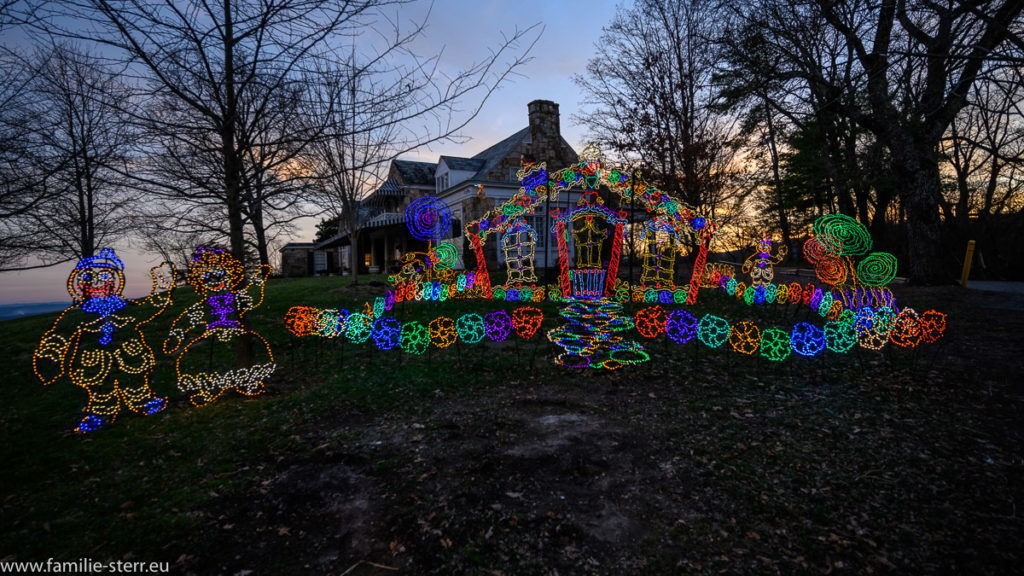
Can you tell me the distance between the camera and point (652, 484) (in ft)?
13.1

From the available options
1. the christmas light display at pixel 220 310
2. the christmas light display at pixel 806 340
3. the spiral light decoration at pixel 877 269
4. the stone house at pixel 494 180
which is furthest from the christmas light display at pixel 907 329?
the stone house at pixel 494 180

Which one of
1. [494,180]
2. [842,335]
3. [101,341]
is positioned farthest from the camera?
[494,180]

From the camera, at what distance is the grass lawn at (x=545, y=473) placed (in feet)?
10.4

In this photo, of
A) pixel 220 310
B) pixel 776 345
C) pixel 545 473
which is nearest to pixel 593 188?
pixel 776 345

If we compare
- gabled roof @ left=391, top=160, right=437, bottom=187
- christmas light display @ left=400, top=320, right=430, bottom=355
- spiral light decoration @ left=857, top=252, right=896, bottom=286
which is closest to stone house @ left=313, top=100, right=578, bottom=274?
gabled roof @ left=391, top=160, right=437, bottom=187

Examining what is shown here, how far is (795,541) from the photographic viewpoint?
3.23 meters

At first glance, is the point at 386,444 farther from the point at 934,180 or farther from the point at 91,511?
the point at 934,180

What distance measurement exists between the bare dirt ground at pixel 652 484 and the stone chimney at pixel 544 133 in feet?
62.7

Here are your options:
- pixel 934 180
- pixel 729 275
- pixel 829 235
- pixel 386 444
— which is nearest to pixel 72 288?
pixel 386 444

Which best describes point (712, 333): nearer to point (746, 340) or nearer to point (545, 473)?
point (746, 340)

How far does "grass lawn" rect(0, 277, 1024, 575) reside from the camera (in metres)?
3.16

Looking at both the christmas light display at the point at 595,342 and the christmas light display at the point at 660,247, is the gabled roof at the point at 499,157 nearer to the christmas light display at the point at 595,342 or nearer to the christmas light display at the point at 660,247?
the christmas light display at the point at 660,247

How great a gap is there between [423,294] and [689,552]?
11143 mm

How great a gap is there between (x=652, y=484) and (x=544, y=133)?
22.4m
